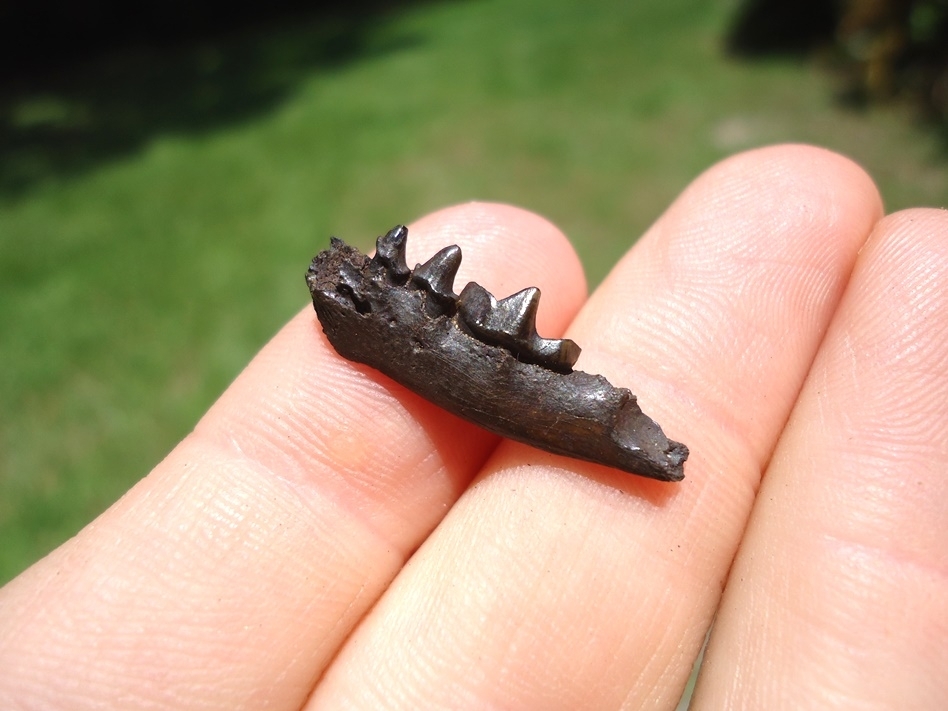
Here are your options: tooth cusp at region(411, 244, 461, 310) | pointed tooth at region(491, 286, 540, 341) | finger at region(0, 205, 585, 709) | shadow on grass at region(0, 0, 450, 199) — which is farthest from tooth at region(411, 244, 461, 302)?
shadow on grass at region(0, 0, 450, 199)

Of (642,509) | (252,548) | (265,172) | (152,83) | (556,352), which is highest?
(152,83)

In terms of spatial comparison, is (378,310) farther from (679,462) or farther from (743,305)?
(743,305)

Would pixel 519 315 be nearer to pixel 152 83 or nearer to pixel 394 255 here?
pixel 394 255

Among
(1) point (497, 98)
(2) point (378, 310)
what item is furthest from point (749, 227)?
(1) point (497, 98)

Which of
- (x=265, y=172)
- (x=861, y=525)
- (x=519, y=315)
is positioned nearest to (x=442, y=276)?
(x=519, y=315)

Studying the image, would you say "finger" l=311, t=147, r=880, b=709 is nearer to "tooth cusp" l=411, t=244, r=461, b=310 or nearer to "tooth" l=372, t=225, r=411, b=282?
"tooth cusp" l=411, t=244, r=461, b=310

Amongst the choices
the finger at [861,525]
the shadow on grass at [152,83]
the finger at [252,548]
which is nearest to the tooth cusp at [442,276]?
the finger at [252,548]
